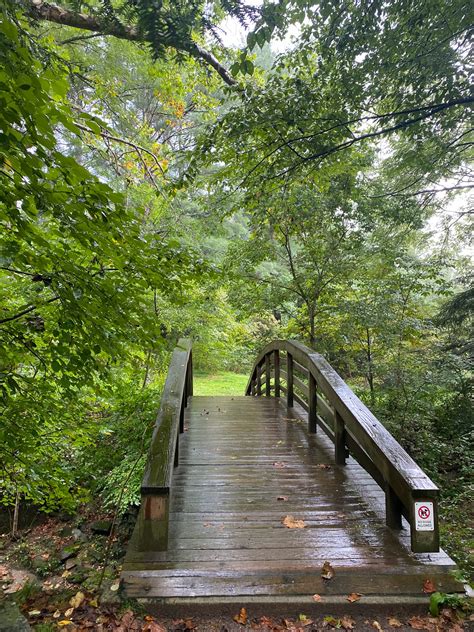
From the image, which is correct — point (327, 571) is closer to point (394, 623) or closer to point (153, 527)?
point (394, 623)

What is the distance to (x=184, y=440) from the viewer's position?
466cm

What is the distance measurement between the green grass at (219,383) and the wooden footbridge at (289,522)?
9.42m

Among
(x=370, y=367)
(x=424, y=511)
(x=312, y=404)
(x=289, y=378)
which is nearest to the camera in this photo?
(x=424, y=511)

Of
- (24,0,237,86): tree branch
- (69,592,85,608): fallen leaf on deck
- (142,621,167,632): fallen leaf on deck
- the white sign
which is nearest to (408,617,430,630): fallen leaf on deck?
the white sign

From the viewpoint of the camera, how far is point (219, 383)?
1548 cm

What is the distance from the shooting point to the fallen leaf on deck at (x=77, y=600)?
226 centimetres

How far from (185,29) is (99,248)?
2309 mm

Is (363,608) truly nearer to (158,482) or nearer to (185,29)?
(158,482)

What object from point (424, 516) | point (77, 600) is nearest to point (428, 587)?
point (424, 516)

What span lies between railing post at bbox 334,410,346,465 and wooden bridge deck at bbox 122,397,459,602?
3.9 inches

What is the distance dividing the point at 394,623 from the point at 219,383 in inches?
536

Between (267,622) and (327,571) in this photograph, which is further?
(327,571)

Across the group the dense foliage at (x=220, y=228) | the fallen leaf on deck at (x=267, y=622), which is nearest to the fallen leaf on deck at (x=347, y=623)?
the fallen leaf on deck at (x=267, y=622)

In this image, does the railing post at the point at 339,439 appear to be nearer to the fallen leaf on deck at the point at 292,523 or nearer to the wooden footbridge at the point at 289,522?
the wooden footbridge at the point at 289,522
